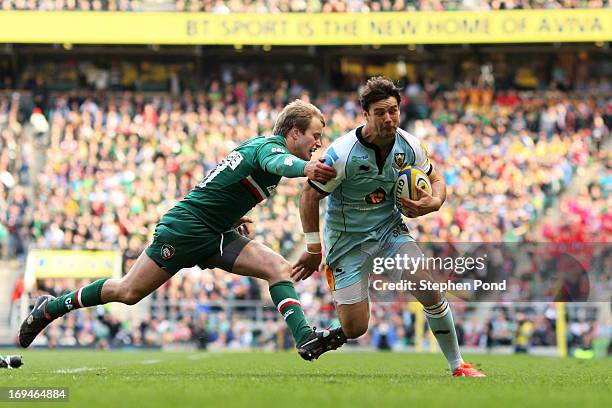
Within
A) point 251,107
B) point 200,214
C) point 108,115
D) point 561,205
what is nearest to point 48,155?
point 108,115

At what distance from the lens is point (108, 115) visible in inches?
1126

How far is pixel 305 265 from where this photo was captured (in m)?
8.07

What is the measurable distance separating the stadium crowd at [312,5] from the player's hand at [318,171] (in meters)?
23.7

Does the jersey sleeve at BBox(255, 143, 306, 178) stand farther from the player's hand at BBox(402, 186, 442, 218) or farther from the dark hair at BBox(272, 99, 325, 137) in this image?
the player's hand at BBox(402, 186, 442, 218)

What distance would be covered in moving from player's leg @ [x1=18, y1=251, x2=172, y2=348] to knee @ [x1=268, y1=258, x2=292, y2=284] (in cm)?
83

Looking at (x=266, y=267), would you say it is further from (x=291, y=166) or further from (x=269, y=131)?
(x=269, y=131)

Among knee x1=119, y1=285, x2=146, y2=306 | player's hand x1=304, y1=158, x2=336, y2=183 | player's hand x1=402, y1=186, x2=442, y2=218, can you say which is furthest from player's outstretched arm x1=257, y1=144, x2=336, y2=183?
knee x1=119, y1=285, x2=146, y2=306

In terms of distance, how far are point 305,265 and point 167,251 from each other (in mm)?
1113

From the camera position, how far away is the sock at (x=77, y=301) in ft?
28.0

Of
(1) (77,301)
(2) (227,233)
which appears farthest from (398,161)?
(1) (77,301)

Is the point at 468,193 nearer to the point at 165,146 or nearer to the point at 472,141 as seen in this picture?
the point at 472,141

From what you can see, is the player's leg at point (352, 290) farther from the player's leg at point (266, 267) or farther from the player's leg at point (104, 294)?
the player's leg at point (104, 294)

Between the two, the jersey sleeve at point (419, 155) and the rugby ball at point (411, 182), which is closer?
the rugby ball at point (411, 182)

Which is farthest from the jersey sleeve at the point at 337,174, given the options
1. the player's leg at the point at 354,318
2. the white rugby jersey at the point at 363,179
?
the player's leg at the point at 354,318
